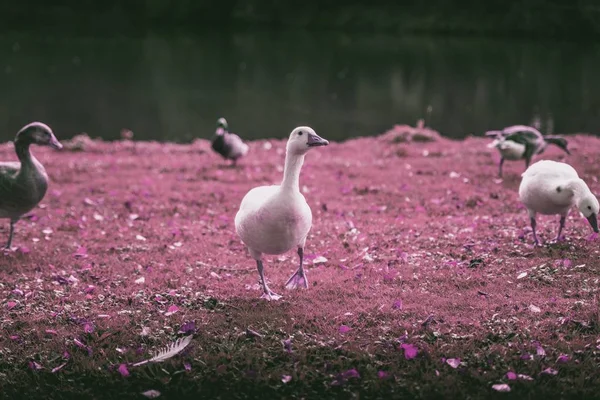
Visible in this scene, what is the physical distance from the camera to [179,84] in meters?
38.0

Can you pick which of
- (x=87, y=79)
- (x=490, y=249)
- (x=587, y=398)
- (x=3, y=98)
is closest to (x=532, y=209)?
(x=490, y=249)

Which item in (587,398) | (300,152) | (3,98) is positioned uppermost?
(300,152)

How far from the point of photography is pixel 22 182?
11.3 meters

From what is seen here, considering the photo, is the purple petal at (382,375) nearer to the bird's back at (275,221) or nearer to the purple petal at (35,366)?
the bird's back at (275,221)

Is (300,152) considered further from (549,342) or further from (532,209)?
(532,209)

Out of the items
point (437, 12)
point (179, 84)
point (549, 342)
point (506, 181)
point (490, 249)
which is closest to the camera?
point (549, 342)

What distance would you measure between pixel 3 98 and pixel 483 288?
30.4 meters

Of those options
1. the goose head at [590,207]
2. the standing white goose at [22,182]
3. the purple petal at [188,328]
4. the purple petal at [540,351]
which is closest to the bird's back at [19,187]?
the standing white goose at [22,182]

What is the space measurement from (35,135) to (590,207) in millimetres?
8959

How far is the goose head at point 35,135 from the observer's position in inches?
462

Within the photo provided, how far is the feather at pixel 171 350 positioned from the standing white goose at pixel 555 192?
18.8 ft

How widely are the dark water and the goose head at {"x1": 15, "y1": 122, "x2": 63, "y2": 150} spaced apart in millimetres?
15439

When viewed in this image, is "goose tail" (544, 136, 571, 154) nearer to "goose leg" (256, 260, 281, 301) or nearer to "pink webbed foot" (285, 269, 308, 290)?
"pink webbed foot" (285, 269, 308, 290)

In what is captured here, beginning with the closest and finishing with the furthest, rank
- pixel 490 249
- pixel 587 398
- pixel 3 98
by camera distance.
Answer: pixel 587 398 < pixel 490 249 < pixel 3 98
